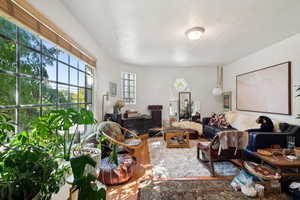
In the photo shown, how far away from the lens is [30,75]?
1.42 metres

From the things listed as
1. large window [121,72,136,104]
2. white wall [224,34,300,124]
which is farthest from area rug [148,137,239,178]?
large window [121,72,136,104]

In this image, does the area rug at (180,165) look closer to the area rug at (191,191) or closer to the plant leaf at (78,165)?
the area rug at (191,191)

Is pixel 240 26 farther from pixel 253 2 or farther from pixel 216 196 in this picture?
pixel 216 196

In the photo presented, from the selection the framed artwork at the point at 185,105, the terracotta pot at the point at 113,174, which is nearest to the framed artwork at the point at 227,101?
the framed artwork at the point at 185,105

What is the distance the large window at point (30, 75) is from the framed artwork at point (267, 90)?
166 inches

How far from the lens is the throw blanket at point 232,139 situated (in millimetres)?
2207

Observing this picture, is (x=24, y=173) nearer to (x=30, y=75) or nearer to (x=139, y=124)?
(x=30, y=75)

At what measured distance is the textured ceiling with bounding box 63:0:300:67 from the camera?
1783mm

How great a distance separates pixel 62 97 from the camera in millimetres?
1968

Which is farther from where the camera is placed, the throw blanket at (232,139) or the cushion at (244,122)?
the cushion at (244,122)

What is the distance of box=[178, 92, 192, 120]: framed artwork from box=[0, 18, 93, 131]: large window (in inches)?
161

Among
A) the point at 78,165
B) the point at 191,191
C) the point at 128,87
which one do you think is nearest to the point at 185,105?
the point at 128,87

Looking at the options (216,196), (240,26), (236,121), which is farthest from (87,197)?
(236,121)

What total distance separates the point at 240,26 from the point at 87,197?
120 inches
